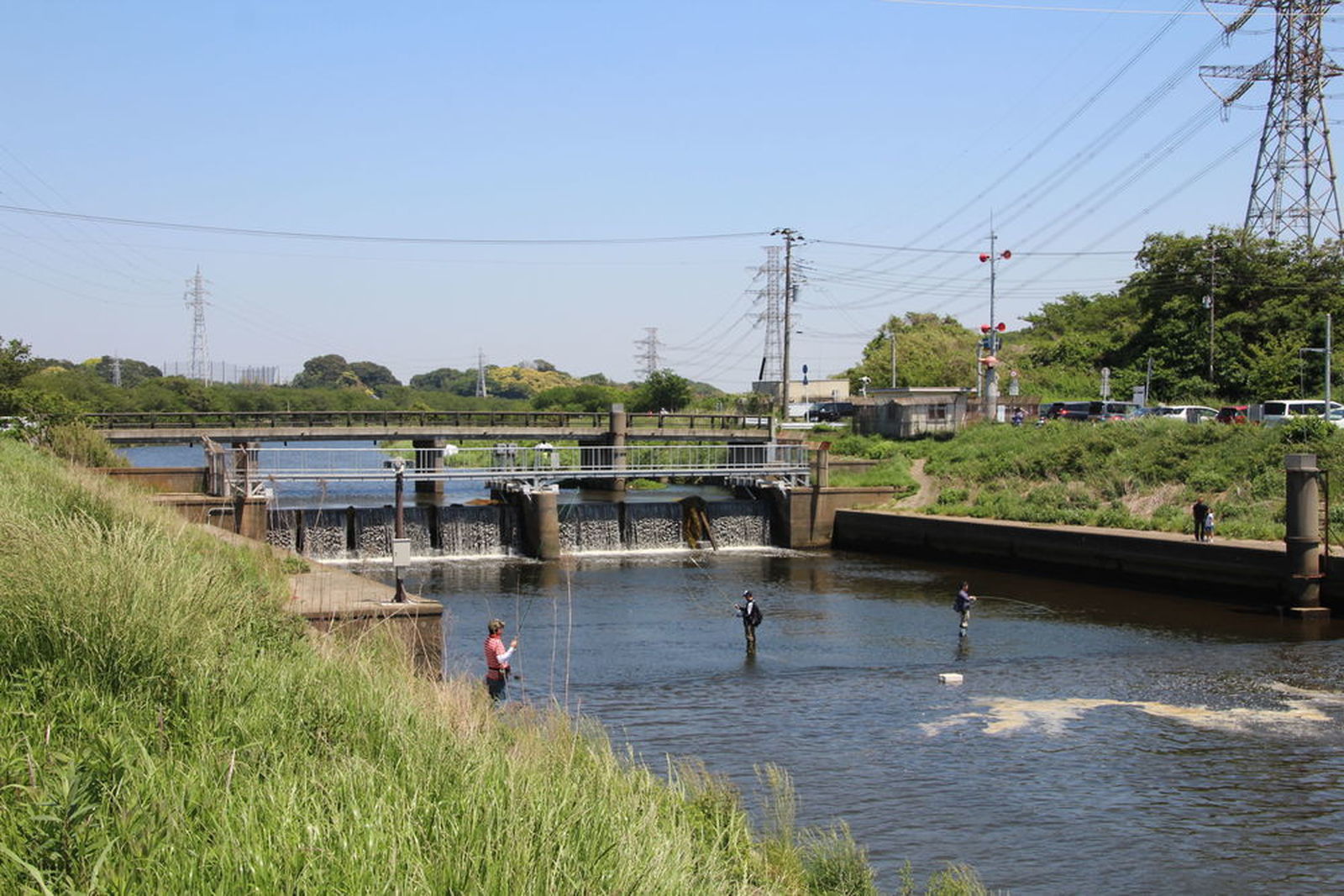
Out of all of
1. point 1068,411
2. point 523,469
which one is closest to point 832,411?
point 1068,411

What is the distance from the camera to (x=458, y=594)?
3431cm

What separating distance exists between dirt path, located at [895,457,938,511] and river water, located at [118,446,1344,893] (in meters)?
10.8

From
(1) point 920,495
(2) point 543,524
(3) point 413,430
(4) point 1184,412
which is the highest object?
(4) point 1184,412

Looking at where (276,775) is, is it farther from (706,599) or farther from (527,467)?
(527,467)

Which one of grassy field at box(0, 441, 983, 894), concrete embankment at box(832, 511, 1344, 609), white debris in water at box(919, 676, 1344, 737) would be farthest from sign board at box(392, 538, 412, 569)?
concrete embankment at box(832, 511, 1344, 609)

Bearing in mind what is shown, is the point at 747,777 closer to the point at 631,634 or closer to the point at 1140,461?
the point at 631,634

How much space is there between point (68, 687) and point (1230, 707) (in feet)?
61.2

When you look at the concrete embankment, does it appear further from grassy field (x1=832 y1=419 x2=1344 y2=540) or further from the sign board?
the sign board

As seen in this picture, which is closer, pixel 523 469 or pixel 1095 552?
pixel 1095 552

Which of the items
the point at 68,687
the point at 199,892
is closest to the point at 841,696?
the point at 68,687

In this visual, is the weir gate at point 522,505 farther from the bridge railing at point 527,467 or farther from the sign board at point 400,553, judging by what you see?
the sign board at point 400,553

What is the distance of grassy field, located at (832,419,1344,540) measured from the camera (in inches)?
1473

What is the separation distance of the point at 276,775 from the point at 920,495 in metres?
43.6

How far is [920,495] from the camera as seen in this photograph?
1925 inches
